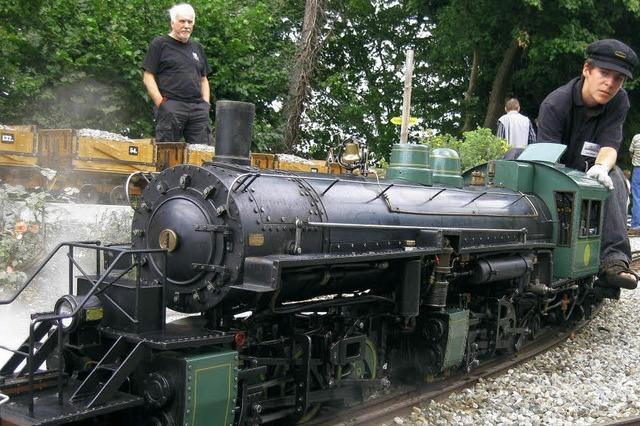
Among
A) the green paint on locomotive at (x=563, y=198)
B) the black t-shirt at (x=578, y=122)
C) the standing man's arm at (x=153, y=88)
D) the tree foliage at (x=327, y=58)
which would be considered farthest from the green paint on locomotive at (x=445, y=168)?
the standing man's arm at (x=153, y=88)

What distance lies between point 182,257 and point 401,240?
2.05 meters

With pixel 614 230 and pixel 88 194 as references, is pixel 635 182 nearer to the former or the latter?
pixel 614 230

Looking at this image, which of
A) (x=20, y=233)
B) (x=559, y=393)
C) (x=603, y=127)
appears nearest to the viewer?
(x=559, y=393)

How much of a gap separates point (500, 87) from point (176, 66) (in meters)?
15.8

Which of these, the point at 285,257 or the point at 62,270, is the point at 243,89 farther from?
the point at 285,257

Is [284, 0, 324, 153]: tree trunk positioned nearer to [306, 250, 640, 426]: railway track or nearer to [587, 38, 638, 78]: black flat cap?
[587, 38, 638, 78]: black flat cap

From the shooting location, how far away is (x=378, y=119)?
1014 inches

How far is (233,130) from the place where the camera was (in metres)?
5.26

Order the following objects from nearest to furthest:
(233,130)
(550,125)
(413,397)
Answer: (233,130), (413,397), (550,125)

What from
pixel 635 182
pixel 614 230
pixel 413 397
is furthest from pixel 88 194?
pixel 635 182

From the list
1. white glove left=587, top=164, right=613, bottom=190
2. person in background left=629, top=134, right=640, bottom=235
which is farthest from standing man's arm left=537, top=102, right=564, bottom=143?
person in background left=629, top=134, right=640, bottom=235

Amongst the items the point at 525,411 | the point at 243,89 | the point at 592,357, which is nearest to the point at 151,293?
the point at 525,411

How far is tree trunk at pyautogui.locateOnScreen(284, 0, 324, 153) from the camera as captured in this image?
1733cm

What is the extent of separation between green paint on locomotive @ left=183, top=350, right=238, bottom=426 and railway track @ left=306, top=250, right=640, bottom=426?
1323 millimetres
